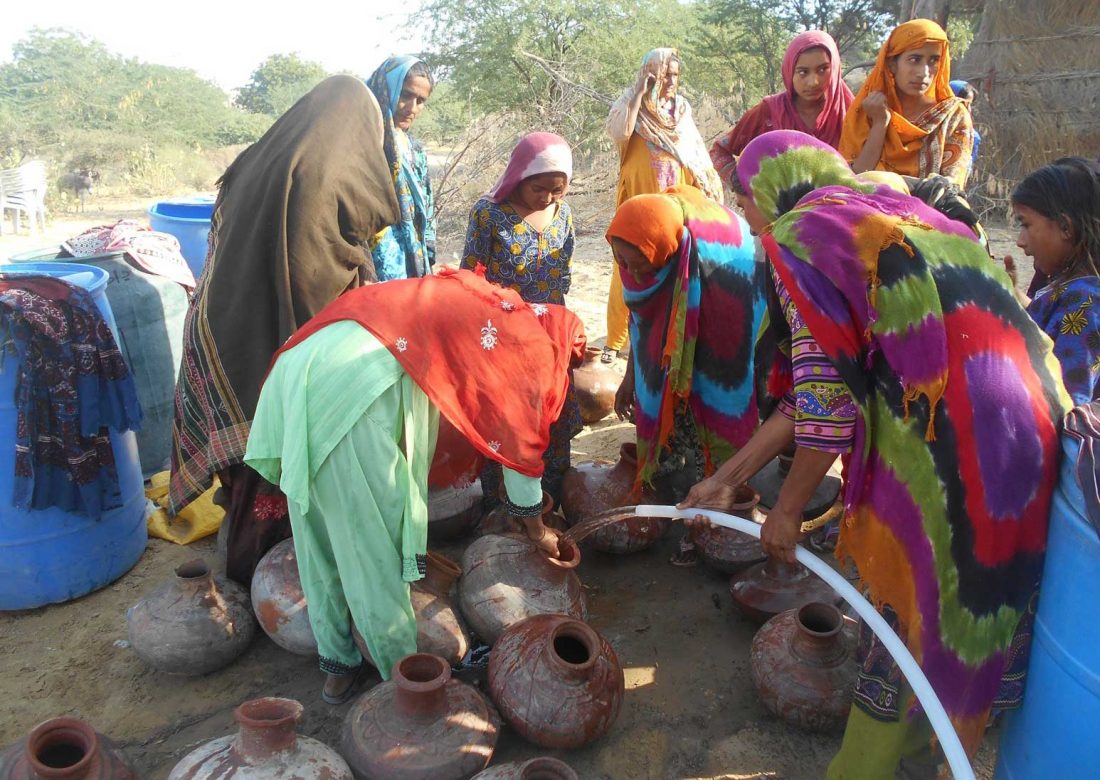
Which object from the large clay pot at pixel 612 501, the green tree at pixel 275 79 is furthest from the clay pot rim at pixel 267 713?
the green tree at pixel 275 79

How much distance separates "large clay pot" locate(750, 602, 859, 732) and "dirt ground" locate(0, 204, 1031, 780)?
4.9 inches

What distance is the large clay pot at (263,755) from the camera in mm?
2010

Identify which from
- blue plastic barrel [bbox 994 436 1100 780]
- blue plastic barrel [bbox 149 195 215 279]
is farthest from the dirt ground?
blue plastic barrel [bbox 149 195 215 279]

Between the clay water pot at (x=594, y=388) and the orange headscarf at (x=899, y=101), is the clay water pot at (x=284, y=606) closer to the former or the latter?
the clay water pot at (x=594, y=388)

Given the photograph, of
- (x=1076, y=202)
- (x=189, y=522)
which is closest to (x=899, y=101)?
(x=1076, y=202)

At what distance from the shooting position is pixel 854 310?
1.74m

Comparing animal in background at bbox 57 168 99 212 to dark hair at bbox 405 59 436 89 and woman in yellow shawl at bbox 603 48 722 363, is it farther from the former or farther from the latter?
dark hair at bbox 405 59 436 89

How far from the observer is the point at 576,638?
250 cm

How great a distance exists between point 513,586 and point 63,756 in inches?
53.5

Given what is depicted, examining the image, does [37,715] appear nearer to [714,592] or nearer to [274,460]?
[274,460]

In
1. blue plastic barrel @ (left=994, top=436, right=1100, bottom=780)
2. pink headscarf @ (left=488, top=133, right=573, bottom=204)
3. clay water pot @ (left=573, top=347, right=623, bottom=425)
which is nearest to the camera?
blue plastic barrel @ (left=994, top=436, right=1100, bottom=780)

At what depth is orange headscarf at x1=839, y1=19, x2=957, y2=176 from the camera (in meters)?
3.87

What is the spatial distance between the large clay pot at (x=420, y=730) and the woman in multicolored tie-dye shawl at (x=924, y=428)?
3.35 feet

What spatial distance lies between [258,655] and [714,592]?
6.19ft
